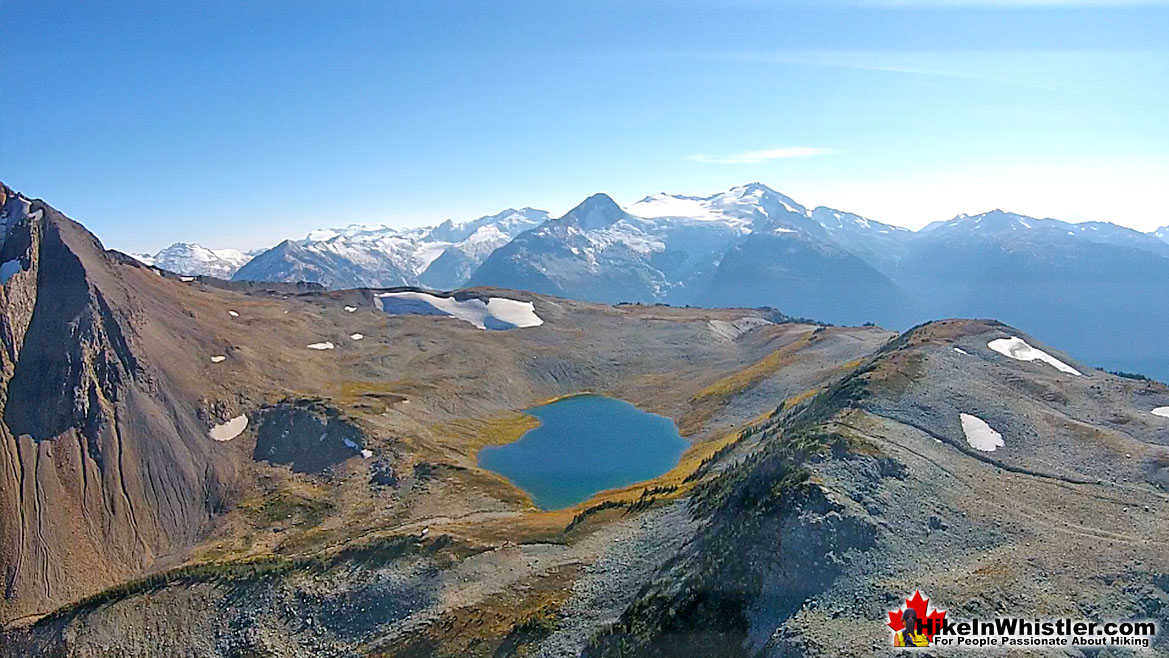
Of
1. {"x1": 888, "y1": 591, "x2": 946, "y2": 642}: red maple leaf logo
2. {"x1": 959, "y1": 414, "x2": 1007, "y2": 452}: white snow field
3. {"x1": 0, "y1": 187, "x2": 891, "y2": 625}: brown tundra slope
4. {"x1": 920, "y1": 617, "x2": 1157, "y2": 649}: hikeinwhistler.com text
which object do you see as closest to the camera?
{"x1": 920, "y1": 617, "x2": 1157, "y2": 649}: hikeinwhistler.com text

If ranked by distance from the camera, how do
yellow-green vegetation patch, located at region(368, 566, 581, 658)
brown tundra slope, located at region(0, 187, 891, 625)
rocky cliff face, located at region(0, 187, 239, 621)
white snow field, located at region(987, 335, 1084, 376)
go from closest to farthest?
yellow-green vegetation patch, located at region(368, 566, 581, 658), rocky cliff face, located at region(0, 187, 239, 621), brown tundra slope, located at region(0, 187, 891, 625), white snow field, located at region(987, 335, 1084, 376)

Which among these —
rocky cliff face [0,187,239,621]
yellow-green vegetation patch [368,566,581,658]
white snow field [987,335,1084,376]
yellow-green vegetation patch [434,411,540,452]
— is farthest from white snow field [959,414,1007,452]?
rocky cliff face [0,187,239,621]

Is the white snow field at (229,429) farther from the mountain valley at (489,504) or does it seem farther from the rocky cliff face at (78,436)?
the rocky cliff face at (78,436)

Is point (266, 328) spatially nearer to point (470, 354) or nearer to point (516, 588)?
point (470, 354)

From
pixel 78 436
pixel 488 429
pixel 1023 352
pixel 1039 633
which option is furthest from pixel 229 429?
pixel 1023 352

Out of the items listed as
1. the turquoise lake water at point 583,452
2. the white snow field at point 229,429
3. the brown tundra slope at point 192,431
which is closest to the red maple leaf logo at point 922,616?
the brown tundra slope at point 192,431

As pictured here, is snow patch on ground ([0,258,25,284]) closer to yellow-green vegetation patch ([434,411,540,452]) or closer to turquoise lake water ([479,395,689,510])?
yellow-green vegetation patch ([434,411,540,452])

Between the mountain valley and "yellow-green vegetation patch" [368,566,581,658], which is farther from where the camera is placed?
"yellow-green vegetation patch" [368,566,581,658]

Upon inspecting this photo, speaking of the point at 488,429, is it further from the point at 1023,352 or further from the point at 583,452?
the point at 1023,352

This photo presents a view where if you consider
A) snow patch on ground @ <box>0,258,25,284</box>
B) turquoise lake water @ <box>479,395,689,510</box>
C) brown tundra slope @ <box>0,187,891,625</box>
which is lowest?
turquoise lake water @ <box>479,395,689,510</box>
